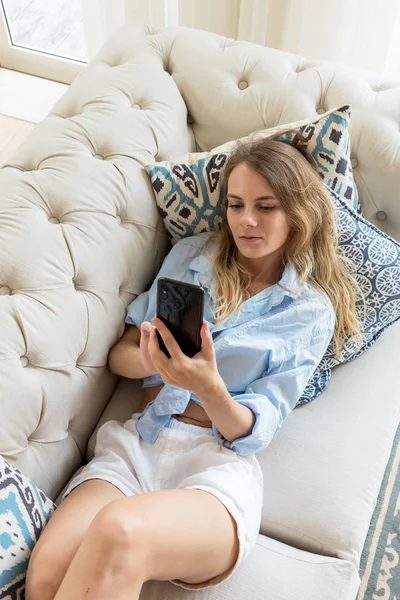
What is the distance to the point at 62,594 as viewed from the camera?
94 cm

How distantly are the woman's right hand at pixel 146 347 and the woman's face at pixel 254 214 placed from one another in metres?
0.30

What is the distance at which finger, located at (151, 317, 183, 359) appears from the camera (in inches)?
40.3

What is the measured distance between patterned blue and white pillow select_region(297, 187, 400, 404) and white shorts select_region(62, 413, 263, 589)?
0.27 m

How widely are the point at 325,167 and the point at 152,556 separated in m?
0.92

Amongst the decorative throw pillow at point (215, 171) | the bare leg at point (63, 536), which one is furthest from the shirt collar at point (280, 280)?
the bare leg at point (63, 536)

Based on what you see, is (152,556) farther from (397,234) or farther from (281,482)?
(397,234)

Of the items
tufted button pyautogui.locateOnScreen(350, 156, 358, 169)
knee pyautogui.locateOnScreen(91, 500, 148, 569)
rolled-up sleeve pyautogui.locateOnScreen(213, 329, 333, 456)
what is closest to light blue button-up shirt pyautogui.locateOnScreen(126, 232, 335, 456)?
rolled-up sleeve pyautogui.locateOnScreen(213, 329, 333, 456)

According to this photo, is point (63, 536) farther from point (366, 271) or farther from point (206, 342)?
point (366, 271)

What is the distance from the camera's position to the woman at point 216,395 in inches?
39.1

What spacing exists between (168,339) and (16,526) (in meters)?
0.41

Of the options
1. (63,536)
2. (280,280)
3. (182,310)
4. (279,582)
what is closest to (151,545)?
(63,536)

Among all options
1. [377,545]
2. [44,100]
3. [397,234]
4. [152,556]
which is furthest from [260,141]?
[44,100]

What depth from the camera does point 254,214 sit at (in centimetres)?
128

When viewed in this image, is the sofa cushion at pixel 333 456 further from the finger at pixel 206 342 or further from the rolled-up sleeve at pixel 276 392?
the finger at pixel 206 342
